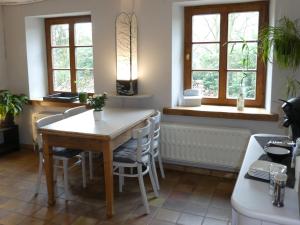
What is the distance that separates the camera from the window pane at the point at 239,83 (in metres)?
3.52

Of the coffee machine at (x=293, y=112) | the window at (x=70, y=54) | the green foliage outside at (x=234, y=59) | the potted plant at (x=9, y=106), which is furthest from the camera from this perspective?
the window at (x=70, y=54)

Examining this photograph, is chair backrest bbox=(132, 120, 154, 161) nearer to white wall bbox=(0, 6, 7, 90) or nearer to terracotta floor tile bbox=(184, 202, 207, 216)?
terracotta floor tile bbox=(184, 202, 207, 216)

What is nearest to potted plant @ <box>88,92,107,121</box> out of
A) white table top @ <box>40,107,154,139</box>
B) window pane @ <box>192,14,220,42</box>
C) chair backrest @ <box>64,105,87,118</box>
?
white table top @ <box>40,107,154,139</box>

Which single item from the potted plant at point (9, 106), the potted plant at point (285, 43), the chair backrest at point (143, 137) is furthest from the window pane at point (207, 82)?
the potted plant at point (9, 106)

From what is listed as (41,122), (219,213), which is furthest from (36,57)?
(219,213)

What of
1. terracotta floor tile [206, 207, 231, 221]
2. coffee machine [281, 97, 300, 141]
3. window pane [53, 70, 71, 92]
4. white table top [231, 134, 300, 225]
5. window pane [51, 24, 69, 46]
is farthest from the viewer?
window pane [53, 70, 71, 92]

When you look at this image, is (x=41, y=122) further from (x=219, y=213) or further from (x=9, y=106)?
(x=219, y=213)

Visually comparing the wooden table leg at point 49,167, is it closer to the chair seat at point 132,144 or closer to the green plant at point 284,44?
the chair seat at point 132,144

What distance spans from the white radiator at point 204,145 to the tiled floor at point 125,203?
0.63 feet

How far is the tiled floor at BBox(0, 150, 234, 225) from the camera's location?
2623 mm

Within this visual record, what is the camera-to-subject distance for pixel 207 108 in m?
3.55

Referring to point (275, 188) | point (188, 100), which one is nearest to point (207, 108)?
point (188, 100)

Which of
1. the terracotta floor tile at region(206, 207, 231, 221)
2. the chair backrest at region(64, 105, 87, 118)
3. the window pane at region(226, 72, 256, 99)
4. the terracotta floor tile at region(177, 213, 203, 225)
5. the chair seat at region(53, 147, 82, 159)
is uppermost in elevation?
the window pane at region(226, 72, 256, 99)

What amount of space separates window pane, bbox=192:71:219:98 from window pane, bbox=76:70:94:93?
145 centimetres
